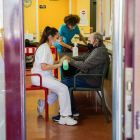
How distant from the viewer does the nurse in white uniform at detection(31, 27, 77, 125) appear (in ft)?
13.1

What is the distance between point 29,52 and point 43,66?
6.79 ft

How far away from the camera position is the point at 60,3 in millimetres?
10961

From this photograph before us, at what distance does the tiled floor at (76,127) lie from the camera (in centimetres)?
357

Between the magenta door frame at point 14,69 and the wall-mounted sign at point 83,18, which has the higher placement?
the wall-mounted sign at point 83,18

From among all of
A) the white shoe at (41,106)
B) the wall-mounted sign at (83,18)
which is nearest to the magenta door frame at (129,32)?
the white shoe at (41,106)

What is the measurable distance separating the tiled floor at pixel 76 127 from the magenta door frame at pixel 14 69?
1.94 metres

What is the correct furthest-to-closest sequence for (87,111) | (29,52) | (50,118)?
1. (29,52)
2. (87,111)
3. (50,118)

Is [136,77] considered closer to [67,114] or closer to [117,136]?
[117,136]

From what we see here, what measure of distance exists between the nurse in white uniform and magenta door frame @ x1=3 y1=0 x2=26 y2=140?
2.35 m

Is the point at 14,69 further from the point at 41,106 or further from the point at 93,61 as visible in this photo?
the point at 41,106

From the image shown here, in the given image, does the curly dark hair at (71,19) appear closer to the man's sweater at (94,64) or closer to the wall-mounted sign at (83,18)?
the man's sweater at (94,64)

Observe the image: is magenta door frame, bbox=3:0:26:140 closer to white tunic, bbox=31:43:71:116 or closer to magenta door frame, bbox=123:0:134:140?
magenta door frame, bbox=123:0:134:140

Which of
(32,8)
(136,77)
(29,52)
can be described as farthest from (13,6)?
(32,8)

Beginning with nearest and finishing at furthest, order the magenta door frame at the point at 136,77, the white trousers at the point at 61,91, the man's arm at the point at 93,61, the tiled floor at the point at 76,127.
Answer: the magenta door frame at the point at 136,77 → the tiled floor at the point at 76,127 → the white trousers at the point at 61,91 → the man's arm at the point at 93,61
